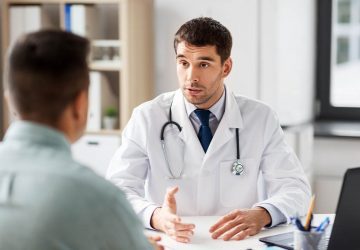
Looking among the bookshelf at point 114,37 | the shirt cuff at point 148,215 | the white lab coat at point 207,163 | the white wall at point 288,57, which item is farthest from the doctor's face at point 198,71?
the bookshelf at point 114,37

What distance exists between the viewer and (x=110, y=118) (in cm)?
355

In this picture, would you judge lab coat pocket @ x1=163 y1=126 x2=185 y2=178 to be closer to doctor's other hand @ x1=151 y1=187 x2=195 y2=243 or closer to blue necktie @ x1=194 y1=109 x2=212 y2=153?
blue necktie @ x1=194 y1=109 x2=212 y2=153

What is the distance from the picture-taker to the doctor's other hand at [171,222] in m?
1.68

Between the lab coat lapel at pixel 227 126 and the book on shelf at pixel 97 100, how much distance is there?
142 cm

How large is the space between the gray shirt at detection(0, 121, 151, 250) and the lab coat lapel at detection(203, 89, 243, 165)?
108 centimetres

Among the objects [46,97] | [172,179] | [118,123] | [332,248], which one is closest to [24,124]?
[46,97]

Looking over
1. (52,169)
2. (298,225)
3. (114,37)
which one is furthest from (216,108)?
(114,37)

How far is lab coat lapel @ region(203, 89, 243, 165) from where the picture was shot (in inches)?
82.6

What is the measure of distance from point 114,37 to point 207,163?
1.86m

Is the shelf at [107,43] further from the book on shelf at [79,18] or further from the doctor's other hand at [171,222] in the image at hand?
the doctor's other hand at [171,222]

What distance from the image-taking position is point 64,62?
3.40 ft

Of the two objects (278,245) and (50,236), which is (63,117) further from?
(278,245)

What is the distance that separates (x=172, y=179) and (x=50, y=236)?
1187 millimetres

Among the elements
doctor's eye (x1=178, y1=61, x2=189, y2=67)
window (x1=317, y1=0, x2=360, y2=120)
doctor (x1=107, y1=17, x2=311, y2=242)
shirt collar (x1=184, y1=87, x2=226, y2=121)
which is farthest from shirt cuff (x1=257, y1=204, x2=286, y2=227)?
window (x1=317, y1=0, x2=360, y2=120)
